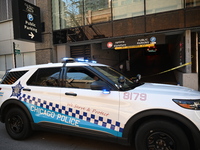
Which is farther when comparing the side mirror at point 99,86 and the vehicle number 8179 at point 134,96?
the side mirror at point 99,86

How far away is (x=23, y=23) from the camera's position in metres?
10.3

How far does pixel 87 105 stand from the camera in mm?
2863

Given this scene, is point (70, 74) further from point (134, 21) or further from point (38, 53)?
point (38, 53)

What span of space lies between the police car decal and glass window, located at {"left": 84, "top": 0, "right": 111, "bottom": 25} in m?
8.17

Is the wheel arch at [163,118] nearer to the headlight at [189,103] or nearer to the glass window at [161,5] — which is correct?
the headlight at [189,103]

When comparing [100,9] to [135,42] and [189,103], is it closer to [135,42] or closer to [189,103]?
[135,42]

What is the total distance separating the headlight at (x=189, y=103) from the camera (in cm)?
235

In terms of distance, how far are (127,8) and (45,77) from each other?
26.4 ft

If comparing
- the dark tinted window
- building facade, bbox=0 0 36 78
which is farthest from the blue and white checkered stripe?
building facade, bbox=0 0 36 78

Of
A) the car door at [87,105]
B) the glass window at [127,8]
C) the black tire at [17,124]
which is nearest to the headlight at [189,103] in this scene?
the car door at [87,105]

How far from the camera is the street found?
3195 mm

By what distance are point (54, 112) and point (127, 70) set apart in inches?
522

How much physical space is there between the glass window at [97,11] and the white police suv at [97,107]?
307 inches

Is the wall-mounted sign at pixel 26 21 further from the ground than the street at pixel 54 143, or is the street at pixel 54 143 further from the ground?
the wall-mounted sign at pixel 26 21
